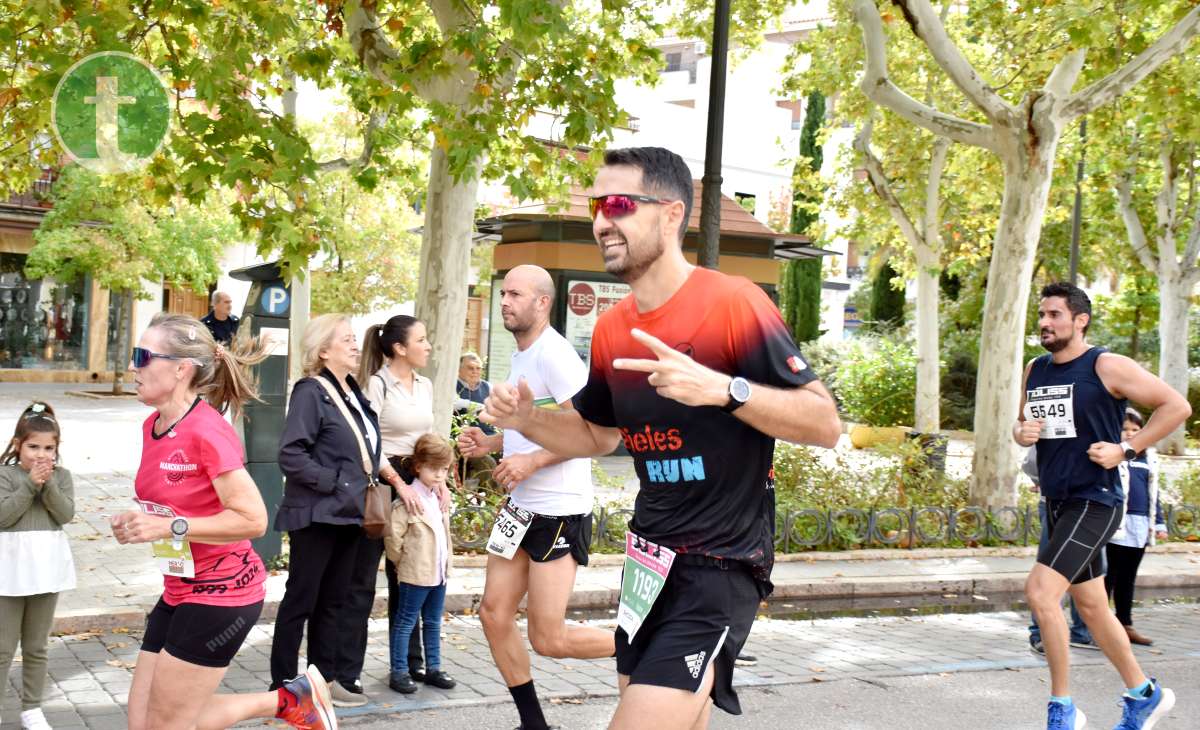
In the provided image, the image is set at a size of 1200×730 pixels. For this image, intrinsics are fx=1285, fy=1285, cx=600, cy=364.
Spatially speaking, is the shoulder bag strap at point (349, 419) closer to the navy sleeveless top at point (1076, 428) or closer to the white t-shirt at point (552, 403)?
the white t-shirt at point (552, 403)

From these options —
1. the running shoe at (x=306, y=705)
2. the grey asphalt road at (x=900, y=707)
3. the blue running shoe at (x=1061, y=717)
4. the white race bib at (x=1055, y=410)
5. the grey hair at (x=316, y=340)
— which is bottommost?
the grey asphalt road at (x=900, y=707)

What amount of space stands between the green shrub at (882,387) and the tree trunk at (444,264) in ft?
62.0

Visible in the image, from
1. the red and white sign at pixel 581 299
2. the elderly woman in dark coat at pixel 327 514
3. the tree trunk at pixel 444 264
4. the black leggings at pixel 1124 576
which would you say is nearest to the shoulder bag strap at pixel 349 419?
the elderly woman in dark coat at pixel 327 514

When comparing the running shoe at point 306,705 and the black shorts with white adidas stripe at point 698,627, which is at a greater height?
the black shorts with white adidas stripe at point 698,627

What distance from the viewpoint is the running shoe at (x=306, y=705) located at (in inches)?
192

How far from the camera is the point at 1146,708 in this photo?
6.03 meters

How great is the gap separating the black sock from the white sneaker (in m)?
1.95

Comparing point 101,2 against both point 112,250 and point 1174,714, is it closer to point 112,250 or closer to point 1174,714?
point 1174,714

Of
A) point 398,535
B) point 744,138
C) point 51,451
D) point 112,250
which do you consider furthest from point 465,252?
point 744,138

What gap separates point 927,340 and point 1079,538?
1478cm

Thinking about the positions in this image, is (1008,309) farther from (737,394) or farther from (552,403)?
(737,394)

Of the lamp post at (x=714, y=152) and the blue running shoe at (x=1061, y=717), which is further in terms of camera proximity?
the lamp post at (x=714, y=152)

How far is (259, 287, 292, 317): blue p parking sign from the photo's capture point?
28.8 feet

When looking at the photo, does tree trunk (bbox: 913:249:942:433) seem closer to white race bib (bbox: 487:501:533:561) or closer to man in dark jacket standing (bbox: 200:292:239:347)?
man in dark jacket standing (bbox: 200:292:239:347)
